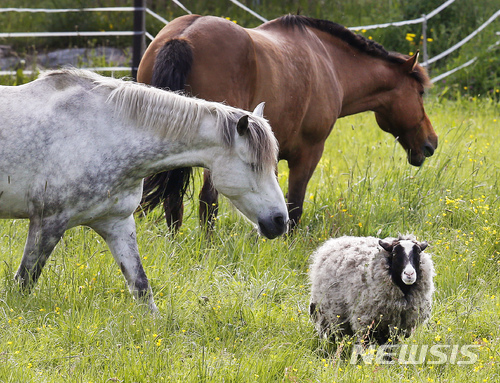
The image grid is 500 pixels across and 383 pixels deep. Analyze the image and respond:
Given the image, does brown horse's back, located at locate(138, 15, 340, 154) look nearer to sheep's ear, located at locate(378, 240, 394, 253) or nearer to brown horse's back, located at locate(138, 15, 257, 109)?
brown horse's back, located at locate(138, 15, 257, 109)

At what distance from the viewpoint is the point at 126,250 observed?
408 cm

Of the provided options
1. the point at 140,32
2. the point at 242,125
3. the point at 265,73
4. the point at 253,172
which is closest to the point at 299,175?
the point at 265,73

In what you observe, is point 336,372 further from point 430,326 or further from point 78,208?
point 78,208

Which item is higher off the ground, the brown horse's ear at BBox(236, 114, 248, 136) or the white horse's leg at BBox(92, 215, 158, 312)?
the brown horse's ear at BBox(236, 114, 248, 136)

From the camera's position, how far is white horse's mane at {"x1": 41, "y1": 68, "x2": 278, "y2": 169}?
3.86 meters

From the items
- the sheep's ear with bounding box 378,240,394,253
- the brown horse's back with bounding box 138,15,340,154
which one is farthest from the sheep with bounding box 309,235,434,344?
the brown horse's back with bounding box 138,15,340,154

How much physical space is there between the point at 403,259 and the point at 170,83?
2078 mm

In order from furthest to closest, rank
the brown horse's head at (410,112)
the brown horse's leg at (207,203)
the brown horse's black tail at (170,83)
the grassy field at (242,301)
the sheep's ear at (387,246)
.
→ the brown horse's head at (410,112) < the brown horse's leg at (207,203) < the brown horse's black tail at (170,83) < the sheep's ear at (387,246) < the grassy field at (242,301)

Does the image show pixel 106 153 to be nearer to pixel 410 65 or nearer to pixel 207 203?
pixel 207 203

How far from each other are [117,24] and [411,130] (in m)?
7.68

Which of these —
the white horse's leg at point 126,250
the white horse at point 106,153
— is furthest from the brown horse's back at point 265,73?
the white horse's leg at point 126,250

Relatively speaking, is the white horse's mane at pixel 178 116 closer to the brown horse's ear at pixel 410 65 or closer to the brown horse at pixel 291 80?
the brown horse at pixel 291 80

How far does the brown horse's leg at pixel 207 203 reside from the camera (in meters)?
5.18

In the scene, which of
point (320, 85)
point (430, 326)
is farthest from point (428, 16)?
point (430, 326)
